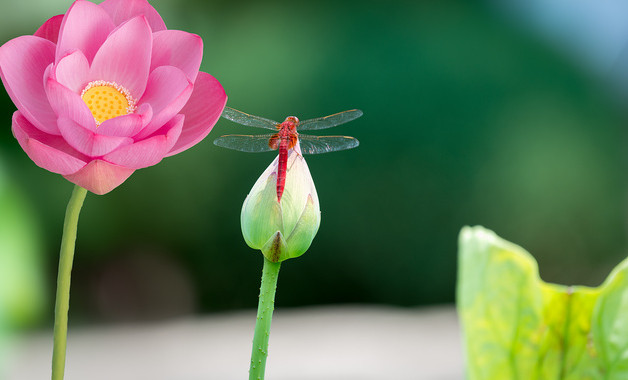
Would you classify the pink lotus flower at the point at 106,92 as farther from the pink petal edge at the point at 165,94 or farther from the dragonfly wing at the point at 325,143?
the dragonfly wing at the point at 325,143

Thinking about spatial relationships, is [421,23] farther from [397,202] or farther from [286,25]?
[397,202]

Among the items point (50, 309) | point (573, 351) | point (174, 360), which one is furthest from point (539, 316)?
point (50, 309)

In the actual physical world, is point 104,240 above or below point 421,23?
below

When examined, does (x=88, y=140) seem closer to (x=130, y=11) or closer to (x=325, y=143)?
(x=130, y=11)

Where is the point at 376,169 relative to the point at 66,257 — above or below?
above

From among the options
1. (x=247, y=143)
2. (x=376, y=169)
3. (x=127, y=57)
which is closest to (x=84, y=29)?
(x=127, y=57)
